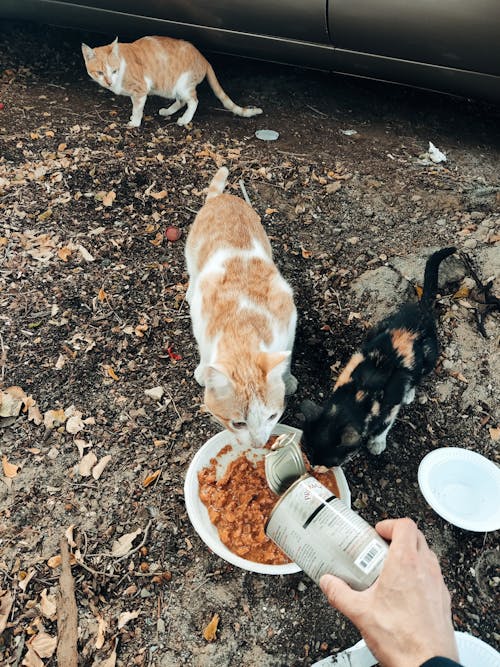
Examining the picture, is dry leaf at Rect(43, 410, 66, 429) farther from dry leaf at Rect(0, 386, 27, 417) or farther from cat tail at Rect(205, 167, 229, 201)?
cat tail at Rect(205, 167, 229, 201)

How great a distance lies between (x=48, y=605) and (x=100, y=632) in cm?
28

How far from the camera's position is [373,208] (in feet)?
13.5

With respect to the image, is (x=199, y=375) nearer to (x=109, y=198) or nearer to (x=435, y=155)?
(x=109, y=198)

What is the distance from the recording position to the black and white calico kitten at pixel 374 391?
95.0 inches

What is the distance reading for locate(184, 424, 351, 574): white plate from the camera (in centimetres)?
221

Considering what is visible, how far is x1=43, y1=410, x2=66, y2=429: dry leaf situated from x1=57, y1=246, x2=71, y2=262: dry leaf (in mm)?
1331

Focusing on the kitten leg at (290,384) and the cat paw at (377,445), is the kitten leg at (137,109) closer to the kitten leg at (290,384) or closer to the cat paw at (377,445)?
the kitten leg at (290,384)

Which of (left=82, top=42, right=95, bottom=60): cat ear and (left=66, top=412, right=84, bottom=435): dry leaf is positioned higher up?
(left=82, top=42, right=95, bottom=60): cat ear

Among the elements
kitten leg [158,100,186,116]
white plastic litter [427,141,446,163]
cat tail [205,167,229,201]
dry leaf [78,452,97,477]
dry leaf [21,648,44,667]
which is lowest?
dry leaf [21,648,44,667]

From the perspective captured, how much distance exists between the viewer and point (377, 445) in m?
2.83

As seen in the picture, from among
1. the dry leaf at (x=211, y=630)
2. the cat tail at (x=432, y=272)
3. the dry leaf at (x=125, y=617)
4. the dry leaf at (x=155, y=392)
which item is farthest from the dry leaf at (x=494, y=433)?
the dry leaf at (x=125, y=617)

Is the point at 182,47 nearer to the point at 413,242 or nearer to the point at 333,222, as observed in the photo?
the point at 333,222

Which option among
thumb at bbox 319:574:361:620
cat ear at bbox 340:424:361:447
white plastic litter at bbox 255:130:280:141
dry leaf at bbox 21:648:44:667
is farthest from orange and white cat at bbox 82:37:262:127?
thumb at bbox 319:574:361:620

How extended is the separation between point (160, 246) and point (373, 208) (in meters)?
1.71
